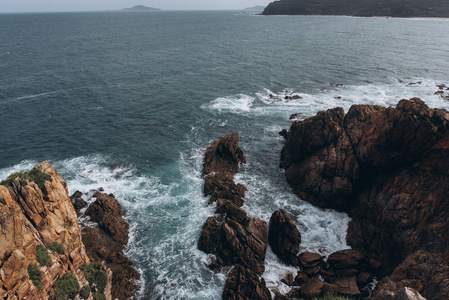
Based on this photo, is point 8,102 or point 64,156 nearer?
point 64,156

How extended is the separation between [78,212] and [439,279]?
44.2 m

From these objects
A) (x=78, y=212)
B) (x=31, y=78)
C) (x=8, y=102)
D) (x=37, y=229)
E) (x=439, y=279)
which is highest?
(x=31, y=78)

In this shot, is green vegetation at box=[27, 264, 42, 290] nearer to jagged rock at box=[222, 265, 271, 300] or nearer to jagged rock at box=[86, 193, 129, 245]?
jagged rock at box=[86, 193, 129, 245]

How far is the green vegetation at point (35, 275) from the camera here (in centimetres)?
1928

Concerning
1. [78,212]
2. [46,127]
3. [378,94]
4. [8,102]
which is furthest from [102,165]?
[378,94]

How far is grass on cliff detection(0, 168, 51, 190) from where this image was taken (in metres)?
22.7

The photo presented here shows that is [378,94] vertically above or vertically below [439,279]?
above

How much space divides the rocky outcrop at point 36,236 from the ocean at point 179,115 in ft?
36.7

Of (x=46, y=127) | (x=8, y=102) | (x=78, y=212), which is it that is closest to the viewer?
(x=78, y=212)

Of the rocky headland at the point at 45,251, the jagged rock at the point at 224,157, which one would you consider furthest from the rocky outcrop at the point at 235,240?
the rocky headland at the point at 45,251

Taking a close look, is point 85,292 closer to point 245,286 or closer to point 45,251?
point 45,251

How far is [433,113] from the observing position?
109 ft

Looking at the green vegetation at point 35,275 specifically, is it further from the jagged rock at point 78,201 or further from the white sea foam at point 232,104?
the white sea foam at point 232,104

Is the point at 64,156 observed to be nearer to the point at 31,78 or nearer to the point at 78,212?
the point at 78,212
